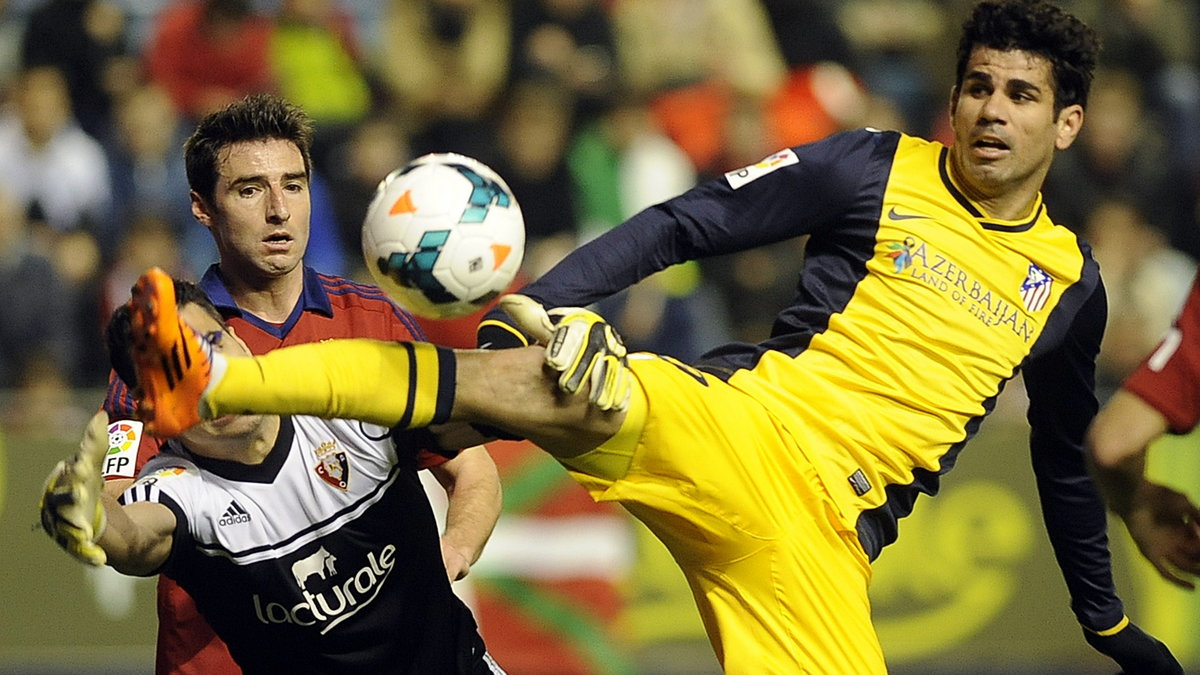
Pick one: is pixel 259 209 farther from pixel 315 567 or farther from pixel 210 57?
pixel 210 57

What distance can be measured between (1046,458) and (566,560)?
3694 mm

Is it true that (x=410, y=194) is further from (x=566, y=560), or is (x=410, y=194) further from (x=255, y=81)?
(x=255, y=81)

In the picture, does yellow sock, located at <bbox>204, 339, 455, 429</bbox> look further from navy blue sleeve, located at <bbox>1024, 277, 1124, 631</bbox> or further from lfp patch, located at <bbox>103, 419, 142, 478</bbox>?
navy blue sleeve, located at <bbox>1024, 277, 1124, 631</bbox>

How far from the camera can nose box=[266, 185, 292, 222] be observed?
475cm

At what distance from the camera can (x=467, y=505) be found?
4.95m

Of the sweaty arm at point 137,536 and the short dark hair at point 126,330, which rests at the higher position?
the short dark hair at point 126,330

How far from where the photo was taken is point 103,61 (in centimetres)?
1078

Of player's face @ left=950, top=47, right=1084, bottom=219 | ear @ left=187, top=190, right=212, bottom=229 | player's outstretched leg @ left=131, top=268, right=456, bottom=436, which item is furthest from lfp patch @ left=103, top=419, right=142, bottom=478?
→ player's face @ left=950, top=47, right=1084, bottom=219

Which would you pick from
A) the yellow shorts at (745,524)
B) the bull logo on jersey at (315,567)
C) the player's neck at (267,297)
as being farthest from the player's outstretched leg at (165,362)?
the yellow shorts at (745,524)

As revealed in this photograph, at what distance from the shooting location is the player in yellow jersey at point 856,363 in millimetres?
4625

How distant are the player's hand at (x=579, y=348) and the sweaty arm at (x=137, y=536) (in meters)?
1.03

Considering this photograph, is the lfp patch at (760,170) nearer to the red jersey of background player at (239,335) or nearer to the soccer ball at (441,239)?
the soccer ball at (441,239)

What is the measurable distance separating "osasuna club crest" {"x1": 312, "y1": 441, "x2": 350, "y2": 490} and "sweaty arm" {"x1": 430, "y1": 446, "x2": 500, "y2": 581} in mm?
480

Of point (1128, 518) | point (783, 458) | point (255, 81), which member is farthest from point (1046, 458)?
point (255, 81)
